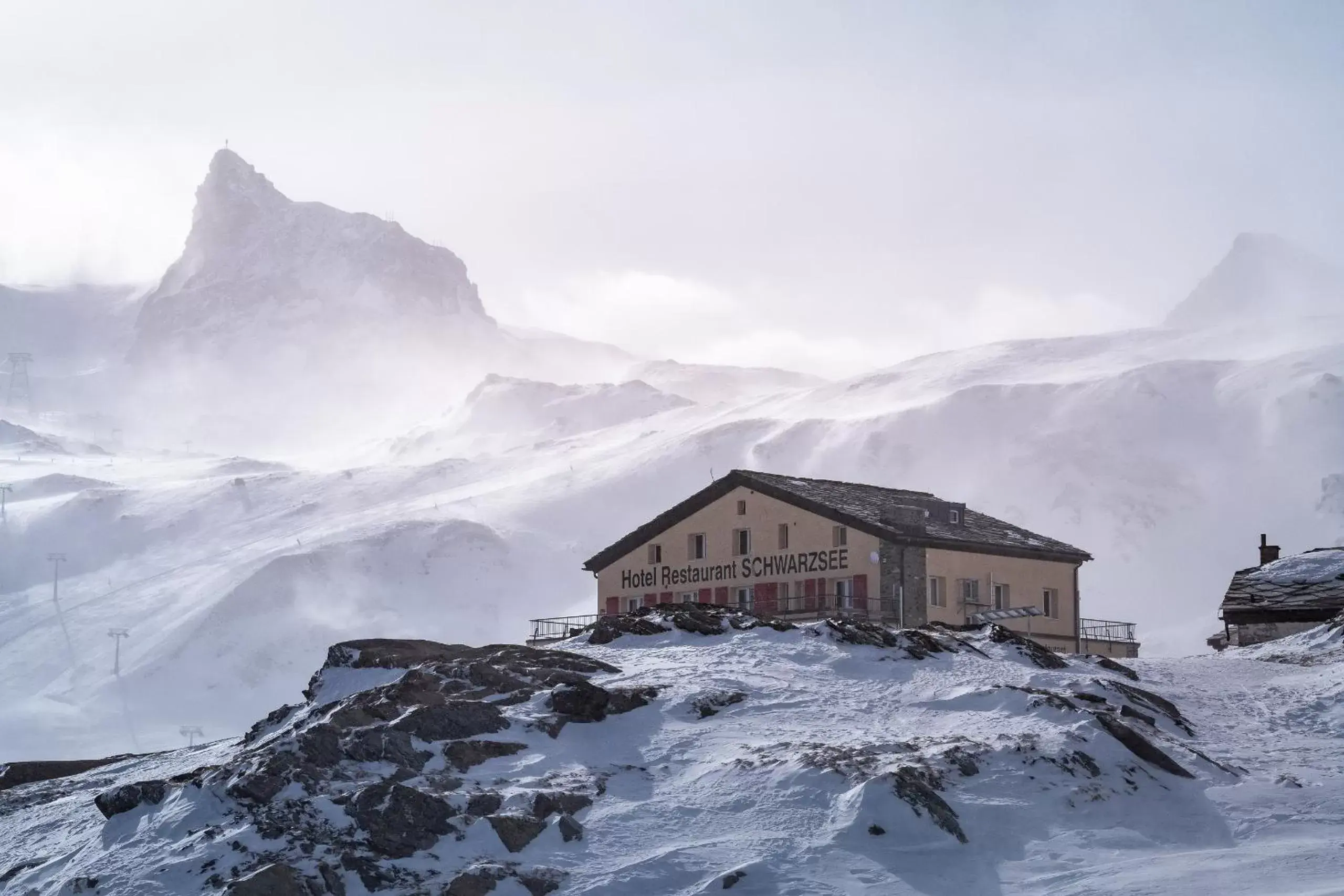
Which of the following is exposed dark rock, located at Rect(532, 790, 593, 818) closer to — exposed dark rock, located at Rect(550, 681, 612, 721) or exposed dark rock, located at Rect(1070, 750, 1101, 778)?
exposed dark rock, located at Rect(550, 681, 612, 721)

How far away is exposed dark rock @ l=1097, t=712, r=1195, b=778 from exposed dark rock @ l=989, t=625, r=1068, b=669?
546cm

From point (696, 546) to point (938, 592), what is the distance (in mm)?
11581

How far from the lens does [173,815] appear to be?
1994 cm

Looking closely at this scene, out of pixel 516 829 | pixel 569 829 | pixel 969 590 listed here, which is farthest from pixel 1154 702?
pixel 969 590

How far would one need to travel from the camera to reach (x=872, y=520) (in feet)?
188

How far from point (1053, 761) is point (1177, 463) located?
122 metres

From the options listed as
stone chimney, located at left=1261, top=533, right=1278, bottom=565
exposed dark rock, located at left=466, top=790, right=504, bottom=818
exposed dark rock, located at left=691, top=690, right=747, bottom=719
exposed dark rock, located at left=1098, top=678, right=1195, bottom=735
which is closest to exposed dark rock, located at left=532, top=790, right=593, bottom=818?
exposed dark rock, located at left=466, top=790, right=504, bottom=818

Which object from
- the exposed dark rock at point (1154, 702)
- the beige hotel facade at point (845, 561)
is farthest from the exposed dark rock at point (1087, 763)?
the beige hotel facade at point (845, 561)

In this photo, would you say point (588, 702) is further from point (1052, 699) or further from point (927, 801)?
point (1052, 699)

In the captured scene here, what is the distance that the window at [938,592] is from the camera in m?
56.6

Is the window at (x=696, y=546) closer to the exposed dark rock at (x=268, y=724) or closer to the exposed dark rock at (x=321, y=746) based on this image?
the exposed dark rock at (x=268, y=724)

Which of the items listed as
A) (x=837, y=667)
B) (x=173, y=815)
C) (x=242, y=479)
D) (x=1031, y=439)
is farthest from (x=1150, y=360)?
(x=173, y=815)

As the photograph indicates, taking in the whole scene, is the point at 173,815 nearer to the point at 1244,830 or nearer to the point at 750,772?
the point at 750,772

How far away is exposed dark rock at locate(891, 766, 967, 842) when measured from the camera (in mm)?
19797
